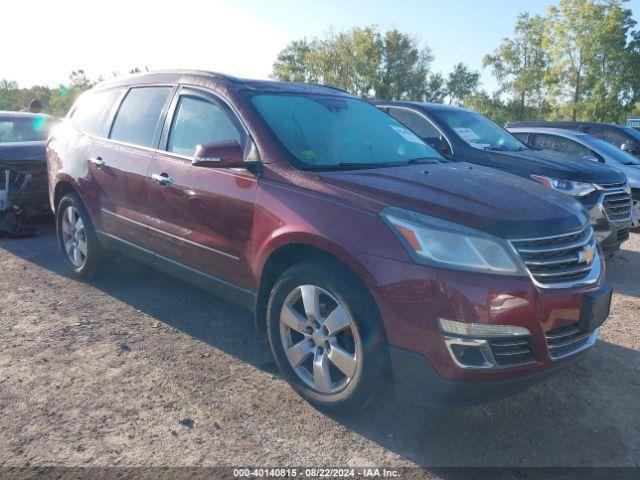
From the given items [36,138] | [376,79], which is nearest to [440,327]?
[36,138]

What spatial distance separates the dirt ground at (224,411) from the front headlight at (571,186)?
1902 mm

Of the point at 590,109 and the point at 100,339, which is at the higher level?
the point at 590,109

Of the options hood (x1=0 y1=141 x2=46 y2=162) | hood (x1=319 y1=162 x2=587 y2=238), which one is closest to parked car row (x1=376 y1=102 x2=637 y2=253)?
hood (x1=319 y1=162 x2=587 y2=238)

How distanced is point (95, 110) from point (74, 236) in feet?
3.89

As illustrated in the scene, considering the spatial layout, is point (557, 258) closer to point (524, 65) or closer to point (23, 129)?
point (23, 129)

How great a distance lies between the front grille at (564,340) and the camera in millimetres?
2656

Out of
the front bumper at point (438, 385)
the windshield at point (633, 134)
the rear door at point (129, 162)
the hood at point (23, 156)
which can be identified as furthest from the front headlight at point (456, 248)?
the windshield at point (633, 134)

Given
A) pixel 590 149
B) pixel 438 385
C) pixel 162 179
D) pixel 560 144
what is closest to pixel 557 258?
pixel 438 385

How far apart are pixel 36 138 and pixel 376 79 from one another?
49346mm

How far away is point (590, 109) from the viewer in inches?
1236

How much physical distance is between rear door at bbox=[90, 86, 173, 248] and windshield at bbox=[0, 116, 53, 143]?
3.59m

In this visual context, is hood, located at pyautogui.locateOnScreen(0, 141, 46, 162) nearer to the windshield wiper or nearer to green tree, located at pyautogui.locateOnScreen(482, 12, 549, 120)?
the windshield wiper

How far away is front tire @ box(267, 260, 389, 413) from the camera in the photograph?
8.97ft

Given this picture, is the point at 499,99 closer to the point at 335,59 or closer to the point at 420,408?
the point at 335,59
